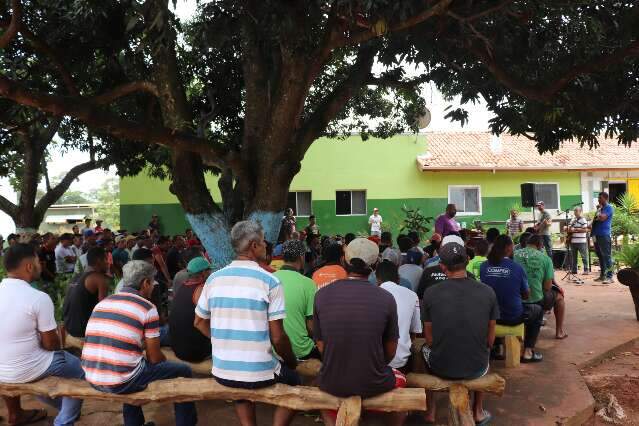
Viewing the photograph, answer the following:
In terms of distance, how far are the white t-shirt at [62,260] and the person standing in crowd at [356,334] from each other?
26.6 ft

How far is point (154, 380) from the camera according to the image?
3.72 m

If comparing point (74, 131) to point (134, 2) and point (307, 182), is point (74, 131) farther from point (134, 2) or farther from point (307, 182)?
point (134, 2)

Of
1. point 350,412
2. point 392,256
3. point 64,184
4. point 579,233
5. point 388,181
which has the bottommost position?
point 350,412

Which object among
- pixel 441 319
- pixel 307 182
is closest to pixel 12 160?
pixel 307 182

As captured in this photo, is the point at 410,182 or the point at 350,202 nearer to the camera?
the point at 410,182

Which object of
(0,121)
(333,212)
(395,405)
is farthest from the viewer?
(333,212)

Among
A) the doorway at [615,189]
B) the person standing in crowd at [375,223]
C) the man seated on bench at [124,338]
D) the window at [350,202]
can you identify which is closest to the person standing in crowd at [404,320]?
the man seated on bench at [124,338]

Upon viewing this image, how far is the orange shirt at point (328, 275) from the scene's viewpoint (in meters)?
4.72

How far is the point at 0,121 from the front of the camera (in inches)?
340

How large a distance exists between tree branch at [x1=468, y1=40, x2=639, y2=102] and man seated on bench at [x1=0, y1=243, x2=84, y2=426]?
522cm

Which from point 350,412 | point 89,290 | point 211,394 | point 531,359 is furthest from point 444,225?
point 211,394

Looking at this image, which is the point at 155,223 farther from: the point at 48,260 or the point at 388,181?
the point at 48,260

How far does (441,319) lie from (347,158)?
1517 cm

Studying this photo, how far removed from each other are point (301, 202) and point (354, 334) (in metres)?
15.7
